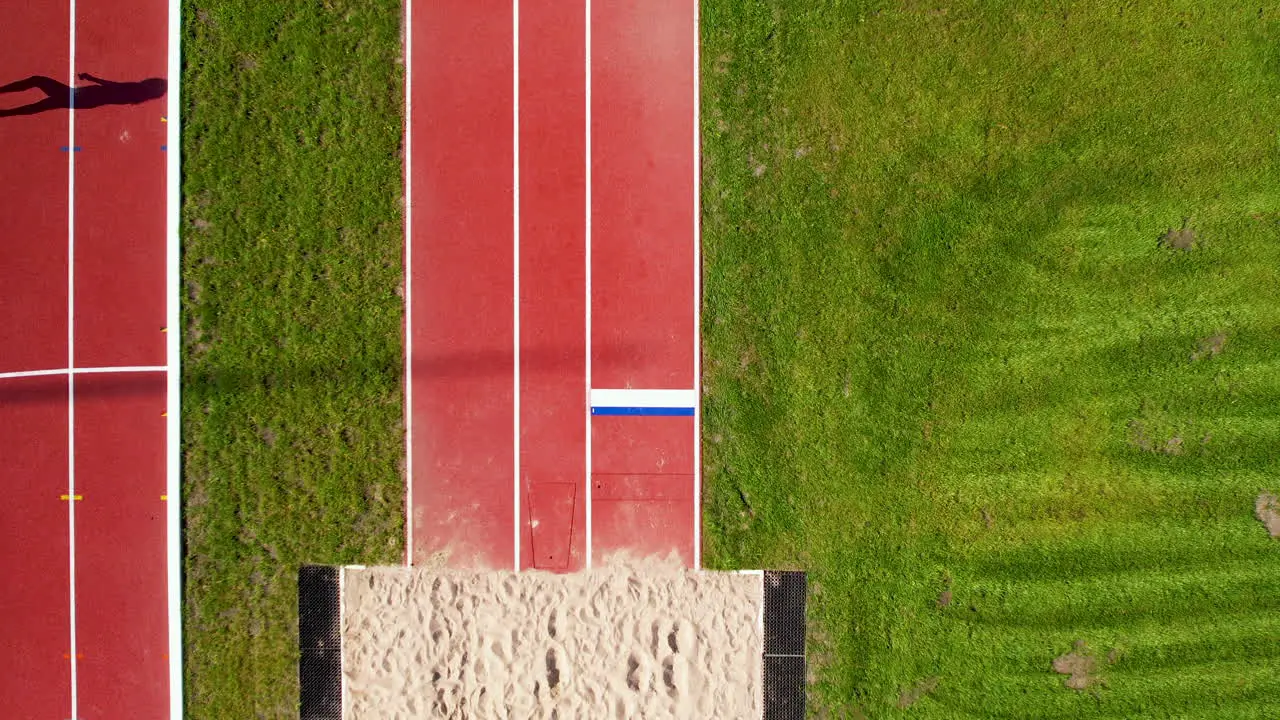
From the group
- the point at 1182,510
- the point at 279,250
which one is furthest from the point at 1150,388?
the point at 279,250

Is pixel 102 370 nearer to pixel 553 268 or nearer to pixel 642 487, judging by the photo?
pixel 553 268

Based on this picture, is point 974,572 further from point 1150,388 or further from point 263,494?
point 263,494

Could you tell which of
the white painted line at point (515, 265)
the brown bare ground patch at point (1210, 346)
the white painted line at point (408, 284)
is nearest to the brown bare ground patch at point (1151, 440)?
the brown bare ground patch at point (1210, 346)

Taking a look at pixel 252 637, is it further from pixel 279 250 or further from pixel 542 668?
pixel 279 250

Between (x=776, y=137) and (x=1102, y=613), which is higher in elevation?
(x=776, y=137)

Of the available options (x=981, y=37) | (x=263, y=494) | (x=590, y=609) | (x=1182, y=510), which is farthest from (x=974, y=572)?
(x=263, y=494)

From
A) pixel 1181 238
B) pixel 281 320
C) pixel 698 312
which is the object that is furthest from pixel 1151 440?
pixel 281 320

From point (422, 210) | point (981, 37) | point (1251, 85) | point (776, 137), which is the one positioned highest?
point (981, 37)
